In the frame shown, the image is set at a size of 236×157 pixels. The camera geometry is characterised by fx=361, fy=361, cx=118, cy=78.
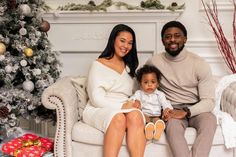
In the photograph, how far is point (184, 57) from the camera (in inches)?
108

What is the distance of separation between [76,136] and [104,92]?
1.25 ft

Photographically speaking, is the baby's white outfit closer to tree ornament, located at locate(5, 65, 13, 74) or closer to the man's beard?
the man's beard

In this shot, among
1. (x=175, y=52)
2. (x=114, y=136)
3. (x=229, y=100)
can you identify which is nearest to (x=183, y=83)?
(x=175, y=52)

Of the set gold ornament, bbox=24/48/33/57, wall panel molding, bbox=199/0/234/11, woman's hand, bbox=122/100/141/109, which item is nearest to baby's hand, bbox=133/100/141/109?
woman's hand, bbox=122/100/141/109

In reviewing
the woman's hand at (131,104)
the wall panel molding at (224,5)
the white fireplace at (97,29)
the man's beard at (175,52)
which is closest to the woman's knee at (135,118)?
the woman's hand at (131,104)

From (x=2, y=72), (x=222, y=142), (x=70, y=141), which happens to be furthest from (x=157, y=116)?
(x=2, y=72)

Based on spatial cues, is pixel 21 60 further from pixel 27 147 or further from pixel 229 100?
pixel 229 100

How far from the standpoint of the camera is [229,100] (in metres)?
2.75

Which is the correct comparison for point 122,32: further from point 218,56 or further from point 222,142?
point 218,56

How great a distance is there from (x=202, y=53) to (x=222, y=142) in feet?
5.02

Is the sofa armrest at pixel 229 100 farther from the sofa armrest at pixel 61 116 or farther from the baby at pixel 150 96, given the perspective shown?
the sofa armrest at pixel 61 116

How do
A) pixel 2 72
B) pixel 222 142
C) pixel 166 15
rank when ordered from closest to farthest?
pixel 222 142 → pixel 2 72 → pixel 166 15

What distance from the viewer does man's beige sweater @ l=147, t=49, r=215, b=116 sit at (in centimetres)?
267

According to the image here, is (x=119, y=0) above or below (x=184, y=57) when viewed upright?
above
